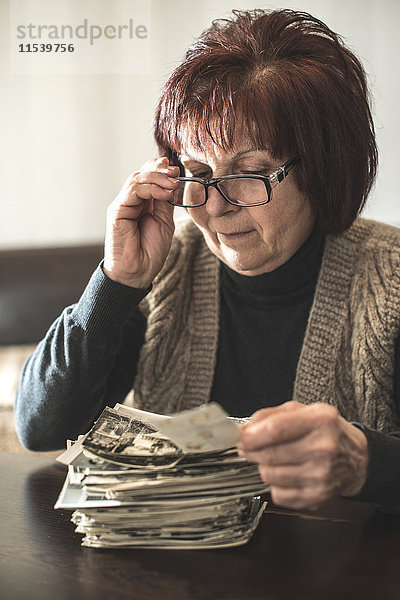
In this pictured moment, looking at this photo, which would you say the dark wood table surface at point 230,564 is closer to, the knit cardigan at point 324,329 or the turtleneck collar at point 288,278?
the knit cardigan at point 324,329

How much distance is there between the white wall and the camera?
2914 mm

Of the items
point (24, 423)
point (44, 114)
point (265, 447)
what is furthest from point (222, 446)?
point (44, 114)

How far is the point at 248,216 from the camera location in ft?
4.39

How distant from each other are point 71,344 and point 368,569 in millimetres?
703

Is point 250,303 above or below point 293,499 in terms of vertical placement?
above

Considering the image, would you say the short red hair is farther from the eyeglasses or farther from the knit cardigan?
the knit cardigan

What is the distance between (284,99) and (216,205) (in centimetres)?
23

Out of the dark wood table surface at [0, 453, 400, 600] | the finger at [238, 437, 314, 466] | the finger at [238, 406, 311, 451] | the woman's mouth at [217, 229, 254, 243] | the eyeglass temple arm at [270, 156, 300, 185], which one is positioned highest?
the eyeglass temple arm at [270, 156, 300, 185]

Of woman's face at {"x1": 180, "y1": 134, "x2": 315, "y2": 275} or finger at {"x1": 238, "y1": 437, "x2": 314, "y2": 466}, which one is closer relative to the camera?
finger at {"x1": 238, "y1": 437, "x2": 314, "y2": 466}

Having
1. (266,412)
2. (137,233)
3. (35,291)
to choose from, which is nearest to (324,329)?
(137,233)

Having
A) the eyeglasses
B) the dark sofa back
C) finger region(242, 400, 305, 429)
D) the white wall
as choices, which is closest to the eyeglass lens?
the eyeglasses

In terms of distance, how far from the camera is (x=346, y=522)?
3.32ft

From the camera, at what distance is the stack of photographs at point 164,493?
893 millimetres

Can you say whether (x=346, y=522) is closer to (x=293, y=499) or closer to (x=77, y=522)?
(x=293, y=499)
